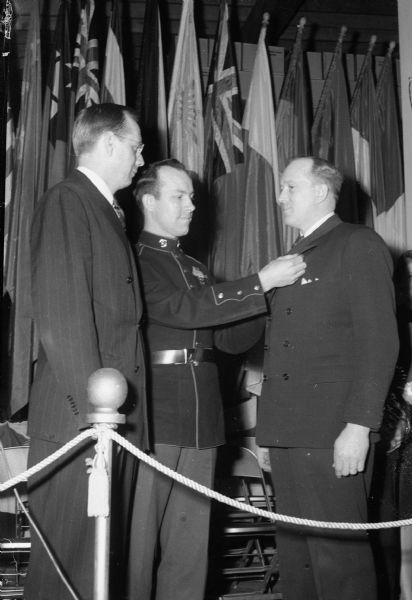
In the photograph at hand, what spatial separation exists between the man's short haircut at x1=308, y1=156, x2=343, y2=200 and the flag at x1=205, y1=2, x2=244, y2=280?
6.84 feet

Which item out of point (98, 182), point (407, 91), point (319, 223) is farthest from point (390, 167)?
point (98, 182)

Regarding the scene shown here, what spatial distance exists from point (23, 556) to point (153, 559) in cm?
194

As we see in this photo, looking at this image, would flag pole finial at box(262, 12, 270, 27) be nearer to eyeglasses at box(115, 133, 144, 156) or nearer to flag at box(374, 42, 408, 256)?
flag at box(374, 42, 408, 256)

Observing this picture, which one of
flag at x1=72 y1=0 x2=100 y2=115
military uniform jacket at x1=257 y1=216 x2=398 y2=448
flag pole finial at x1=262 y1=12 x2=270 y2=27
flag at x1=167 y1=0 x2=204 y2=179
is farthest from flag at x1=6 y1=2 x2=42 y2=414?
military uniform jacket at x1=257 y1=216 x2=398 y2=448

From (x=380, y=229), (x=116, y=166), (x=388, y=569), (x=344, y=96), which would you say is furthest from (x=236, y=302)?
(x=344, y=96)

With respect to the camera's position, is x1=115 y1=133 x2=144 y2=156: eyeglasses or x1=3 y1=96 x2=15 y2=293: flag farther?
x1=3 y1=96 x2=15 y2=293: flag

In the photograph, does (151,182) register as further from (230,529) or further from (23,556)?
(23,556)

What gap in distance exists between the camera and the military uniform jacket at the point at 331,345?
2178 mm

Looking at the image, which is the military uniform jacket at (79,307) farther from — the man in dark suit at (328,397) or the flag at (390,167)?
the flag at (390,167)

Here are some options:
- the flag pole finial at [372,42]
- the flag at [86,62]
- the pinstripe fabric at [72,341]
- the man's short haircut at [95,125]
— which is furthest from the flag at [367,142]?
the pinstripe fabric at [72,341]

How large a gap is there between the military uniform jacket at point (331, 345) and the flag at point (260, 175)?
2219mm

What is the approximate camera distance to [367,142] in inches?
206

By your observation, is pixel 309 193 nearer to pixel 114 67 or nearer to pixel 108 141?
pixel 108 141

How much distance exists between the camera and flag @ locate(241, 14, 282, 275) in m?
4.68
